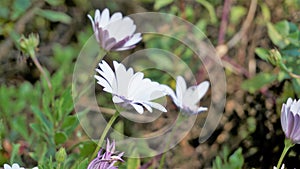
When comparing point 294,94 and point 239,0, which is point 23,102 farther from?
point 239,0

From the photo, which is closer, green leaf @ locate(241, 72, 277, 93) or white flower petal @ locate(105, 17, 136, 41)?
white flower petal @ locate(105, 17, 136, 41)

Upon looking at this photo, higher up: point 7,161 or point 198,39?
point 198,39

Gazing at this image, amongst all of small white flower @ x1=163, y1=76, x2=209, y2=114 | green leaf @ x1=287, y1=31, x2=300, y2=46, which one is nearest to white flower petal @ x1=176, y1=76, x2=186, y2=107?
small white flower @ x1=163, y1=76, x2=209, y2=114

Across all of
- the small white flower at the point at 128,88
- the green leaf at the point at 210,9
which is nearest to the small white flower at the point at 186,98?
the small white flower at the point at 128,88

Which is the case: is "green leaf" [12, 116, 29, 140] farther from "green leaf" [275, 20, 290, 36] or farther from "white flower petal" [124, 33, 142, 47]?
Answer: "green leaf" [275, 20, 290, 36]

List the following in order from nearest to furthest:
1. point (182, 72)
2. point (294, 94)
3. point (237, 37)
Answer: point (294, 94), point (182, 72), point (237, 37)

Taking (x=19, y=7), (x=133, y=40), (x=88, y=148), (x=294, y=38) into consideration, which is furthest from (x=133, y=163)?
(x=19, y=7)

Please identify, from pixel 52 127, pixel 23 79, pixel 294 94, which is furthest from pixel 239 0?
pixel 52 127

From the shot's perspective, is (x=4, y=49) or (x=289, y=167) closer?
(x=289, y=167)
